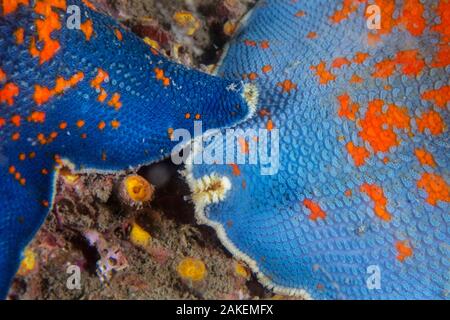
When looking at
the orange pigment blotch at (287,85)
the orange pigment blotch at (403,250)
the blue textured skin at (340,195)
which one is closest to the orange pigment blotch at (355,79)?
the blue textured skin at (340,195)

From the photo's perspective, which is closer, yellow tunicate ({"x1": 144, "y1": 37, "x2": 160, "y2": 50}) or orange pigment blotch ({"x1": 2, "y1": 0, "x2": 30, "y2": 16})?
orange pigment blotch ({"x1": 2, "y1": 0, "x2": 30, "y2": 16})

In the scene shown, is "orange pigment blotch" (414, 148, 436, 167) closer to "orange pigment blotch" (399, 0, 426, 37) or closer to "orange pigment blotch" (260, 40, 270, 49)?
"orange pigment blotch" (399, 0, 426, 37)

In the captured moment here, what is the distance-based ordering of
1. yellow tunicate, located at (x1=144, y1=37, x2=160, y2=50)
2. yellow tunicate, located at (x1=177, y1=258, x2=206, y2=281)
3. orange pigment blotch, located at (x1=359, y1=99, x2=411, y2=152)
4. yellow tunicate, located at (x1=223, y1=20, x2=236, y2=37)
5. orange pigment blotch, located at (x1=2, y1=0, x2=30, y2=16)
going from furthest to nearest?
1. yellow tunicate, located at (x1=223, y1=20, x2=236, y2=37)
2. yellow tunicate, located at (x1=144, y1=37, x2=160, y2=50)
3. orange pigment blotch, located at (x1=359, y1=99, x2=411, y2=152)
4. yellow tunicate, located at (x1=177, y1=258, x2=206, y2=281)
5. orange pigment blotch, located at (x1=2, y1=0, x2=30, y2=16)

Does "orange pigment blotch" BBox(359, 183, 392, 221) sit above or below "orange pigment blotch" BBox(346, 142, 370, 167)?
below

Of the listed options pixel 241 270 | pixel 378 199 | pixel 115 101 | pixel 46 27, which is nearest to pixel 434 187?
pixel 378 199

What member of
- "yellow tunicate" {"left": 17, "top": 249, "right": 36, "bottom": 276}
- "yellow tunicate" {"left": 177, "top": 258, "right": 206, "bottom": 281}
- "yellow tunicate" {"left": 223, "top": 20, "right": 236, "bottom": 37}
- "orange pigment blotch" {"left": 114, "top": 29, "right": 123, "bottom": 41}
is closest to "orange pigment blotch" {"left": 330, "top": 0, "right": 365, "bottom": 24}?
"yellow tunicate" {"left": 223, "top": 20, "right": 236, "bottom": 37}

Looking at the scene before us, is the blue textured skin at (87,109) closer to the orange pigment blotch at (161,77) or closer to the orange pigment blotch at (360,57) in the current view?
the orange pigment blotch at (161,77)
